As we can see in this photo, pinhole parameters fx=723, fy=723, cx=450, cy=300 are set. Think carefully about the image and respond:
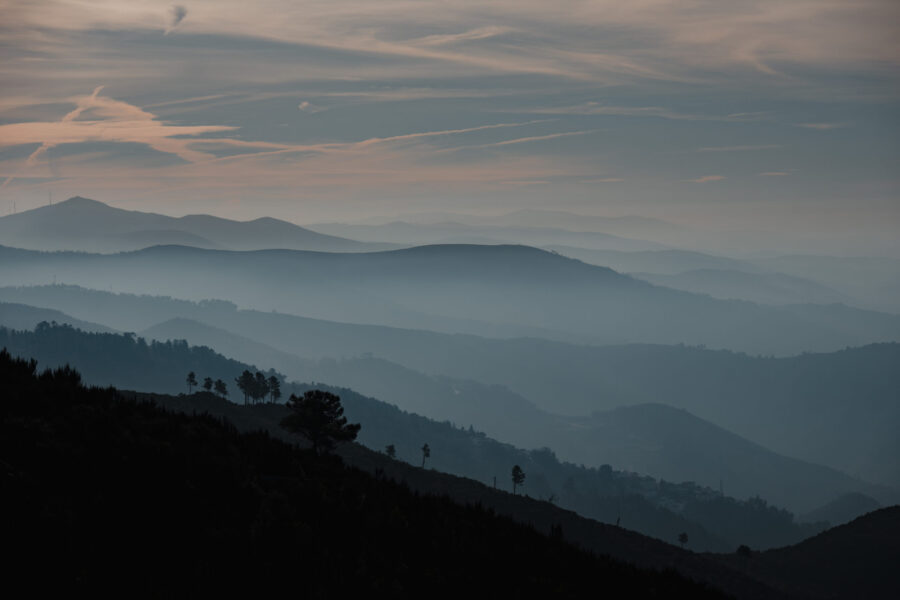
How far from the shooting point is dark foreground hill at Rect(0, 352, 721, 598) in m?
21.9

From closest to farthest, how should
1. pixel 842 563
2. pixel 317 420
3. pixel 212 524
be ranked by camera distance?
1. pixel 212 524
2. pixel 317 420
3. pixel 842 563

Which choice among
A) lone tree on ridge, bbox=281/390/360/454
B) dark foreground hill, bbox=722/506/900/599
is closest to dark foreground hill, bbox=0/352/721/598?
lone tree on ridge, bbox=281/390/360/454

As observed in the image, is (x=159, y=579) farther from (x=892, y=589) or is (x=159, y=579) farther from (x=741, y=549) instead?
(x=892, y=589)

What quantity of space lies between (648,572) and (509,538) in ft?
32.0

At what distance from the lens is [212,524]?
85.0ft

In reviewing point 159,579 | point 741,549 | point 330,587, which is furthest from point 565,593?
point 741,549

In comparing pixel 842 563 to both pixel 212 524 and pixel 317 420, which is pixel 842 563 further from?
pixel 212 524

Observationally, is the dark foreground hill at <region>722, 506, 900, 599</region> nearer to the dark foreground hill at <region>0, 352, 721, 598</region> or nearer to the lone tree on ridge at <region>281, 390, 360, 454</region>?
the lone tree on ridge at <region>281, 390, 360, 454</region>

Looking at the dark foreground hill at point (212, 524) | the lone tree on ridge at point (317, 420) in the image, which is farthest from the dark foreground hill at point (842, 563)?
the dark foreground hill at point (212, 524)

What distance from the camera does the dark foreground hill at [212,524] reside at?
71.9 ft

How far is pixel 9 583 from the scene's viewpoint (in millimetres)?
19203

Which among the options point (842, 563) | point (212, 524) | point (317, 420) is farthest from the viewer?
point (842, 563)

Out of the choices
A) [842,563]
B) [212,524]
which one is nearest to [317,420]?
[212,524]

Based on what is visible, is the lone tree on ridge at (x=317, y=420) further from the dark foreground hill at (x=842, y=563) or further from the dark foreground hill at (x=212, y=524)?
the dark foreground hill at (x=842, y=563)
